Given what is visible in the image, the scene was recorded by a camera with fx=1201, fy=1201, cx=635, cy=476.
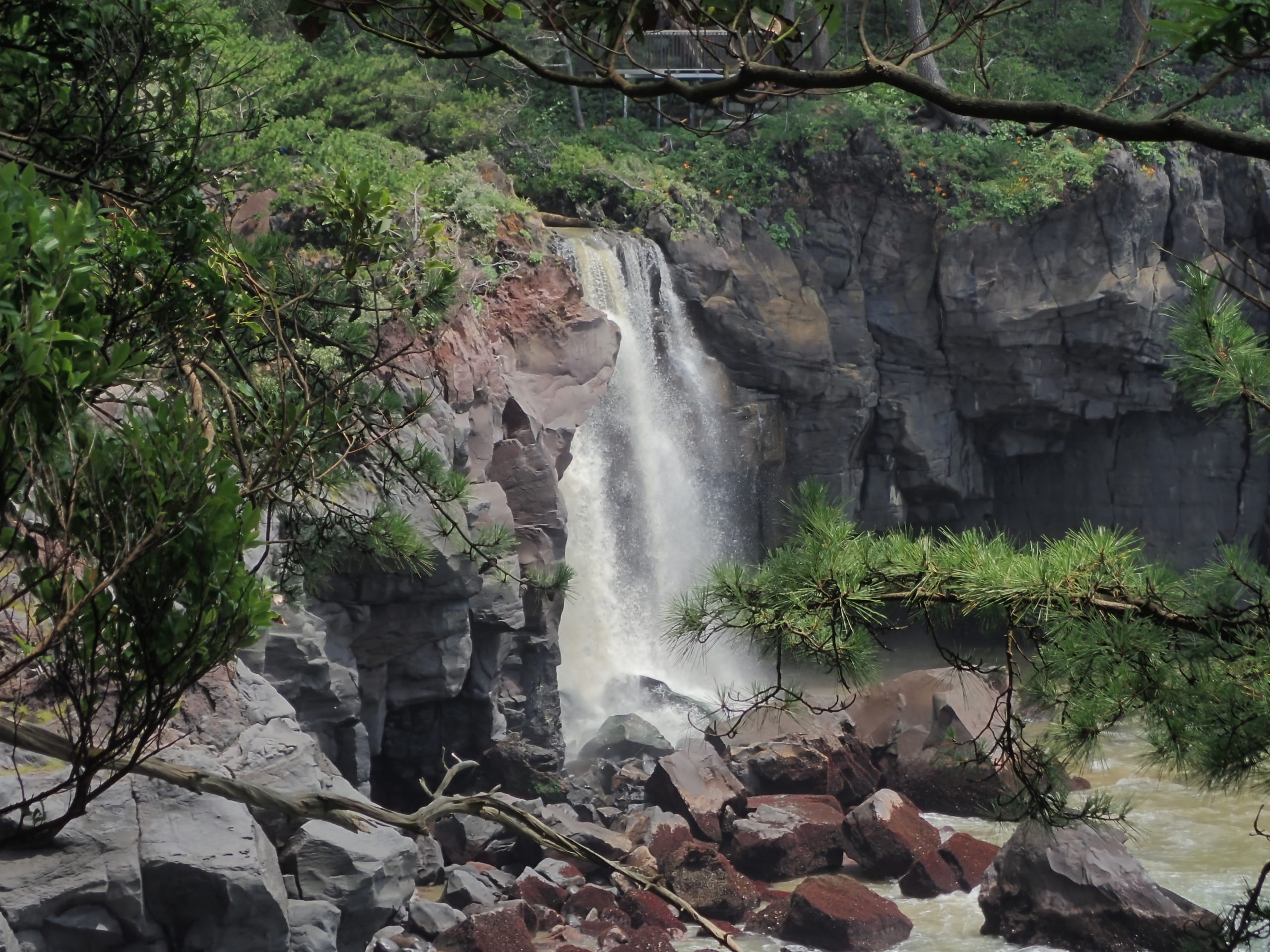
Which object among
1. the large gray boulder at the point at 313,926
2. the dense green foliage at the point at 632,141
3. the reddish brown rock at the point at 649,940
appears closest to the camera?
the large gray boulder at the point at 313,926

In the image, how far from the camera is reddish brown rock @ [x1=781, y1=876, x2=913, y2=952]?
1013 cm

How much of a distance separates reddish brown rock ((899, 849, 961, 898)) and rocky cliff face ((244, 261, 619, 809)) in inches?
150

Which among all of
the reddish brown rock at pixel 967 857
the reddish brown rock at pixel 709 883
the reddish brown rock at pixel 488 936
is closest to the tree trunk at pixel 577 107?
the reddish brown rock at pixel 709 883

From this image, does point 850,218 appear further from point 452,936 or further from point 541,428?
point 452,936

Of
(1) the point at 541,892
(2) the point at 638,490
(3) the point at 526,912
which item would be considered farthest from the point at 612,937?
(2) the point at 638,490

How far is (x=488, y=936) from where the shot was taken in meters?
9.16

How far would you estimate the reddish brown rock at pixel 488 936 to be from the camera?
9.11 m

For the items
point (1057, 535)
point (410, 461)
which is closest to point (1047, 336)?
point (1057, 535)

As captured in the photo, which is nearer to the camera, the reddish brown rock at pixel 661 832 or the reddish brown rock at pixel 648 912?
the reddish brown rock at pixel 648 912

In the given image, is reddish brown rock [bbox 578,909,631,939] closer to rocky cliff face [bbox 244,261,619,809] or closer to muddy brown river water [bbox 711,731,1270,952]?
muddy brown river water [bbox 711,731,1270,952]

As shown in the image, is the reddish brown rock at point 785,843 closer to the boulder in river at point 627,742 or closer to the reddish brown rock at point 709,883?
the reddish brown rock at point 709,883

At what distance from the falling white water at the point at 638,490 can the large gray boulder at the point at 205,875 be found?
29.6 ft

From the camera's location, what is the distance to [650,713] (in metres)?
15.7

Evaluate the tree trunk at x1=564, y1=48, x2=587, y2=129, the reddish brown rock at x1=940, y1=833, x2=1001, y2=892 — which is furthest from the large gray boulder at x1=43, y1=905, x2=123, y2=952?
the tree trunk at x1=564, y1=48, x2=587, y2=129
